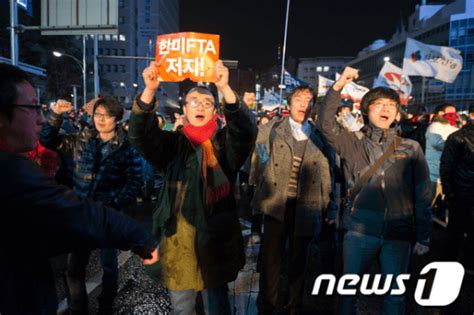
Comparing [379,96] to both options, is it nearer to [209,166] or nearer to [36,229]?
[209,166]

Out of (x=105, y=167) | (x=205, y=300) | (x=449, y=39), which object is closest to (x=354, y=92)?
(x=105, y=167)

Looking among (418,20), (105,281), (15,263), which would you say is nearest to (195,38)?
(105,281)

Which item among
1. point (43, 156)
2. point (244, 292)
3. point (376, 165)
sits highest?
point (376, 165)

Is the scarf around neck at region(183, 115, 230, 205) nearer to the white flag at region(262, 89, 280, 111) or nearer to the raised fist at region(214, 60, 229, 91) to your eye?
the raised fist at region(214, 60, 229, 91)

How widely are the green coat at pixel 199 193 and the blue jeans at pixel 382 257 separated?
1.04 meters

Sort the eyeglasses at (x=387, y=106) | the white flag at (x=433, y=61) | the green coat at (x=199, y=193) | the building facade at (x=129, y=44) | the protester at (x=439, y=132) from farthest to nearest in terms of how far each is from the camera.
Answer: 1. the building facade at (x=129, y=44)
2. the white flag at (x=433, y=61)
3. the protester at (x=439, y=132)
4. the eyeglasses at (x=387, y=106)
5. the green coat at (x=199, y=193)

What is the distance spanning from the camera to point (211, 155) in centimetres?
284

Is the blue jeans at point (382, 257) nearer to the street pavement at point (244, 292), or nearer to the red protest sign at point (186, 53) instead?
the street pavement at point (244, 292)

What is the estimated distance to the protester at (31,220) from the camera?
1.44 m

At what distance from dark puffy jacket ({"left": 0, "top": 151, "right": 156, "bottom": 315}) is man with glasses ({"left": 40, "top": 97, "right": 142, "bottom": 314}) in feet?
6.29

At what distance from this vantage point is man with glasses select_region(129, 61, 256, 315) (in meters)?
2.76

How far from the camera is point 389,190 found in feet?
10.2

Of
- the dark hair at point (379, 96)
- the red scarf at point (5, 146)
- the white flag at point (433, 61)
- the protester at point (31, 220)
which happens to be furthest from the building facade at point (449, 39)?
the red scarf at point (5, 146)

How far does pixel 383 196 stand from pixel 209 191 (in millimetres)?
1480
